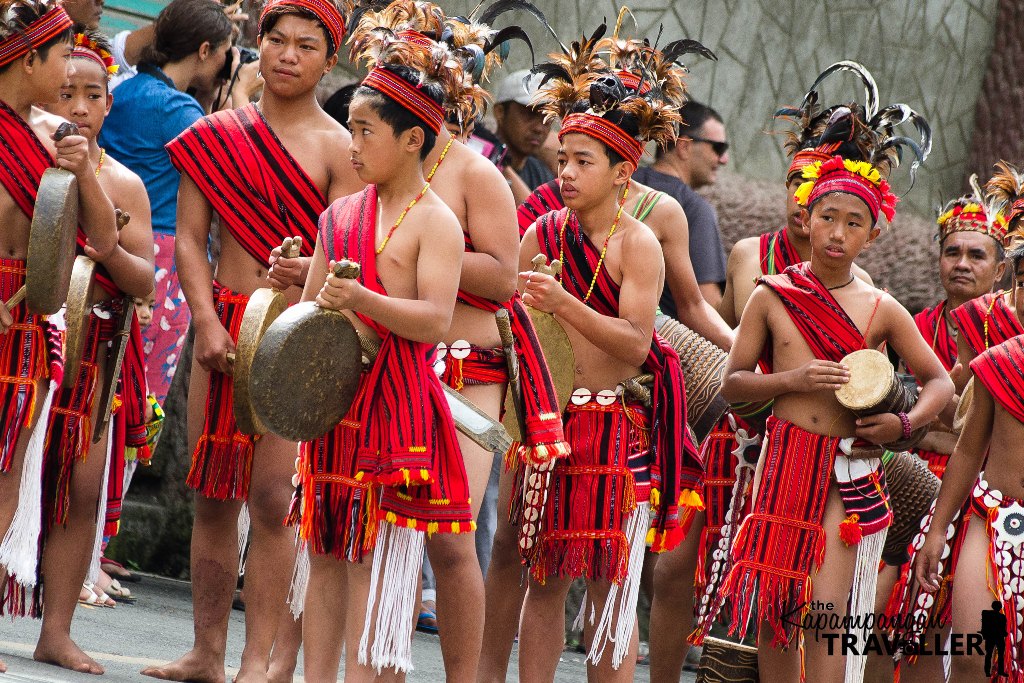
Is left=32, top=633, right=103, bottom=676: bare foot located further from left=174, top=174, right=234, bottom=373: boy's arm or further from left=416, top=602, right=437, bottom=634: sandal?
left=416, top=602, right=437, bottom=634: sandal

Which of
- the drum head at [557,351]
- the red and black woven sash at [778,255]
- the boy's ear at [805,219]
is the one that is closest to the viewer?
the drum head at [557,351]

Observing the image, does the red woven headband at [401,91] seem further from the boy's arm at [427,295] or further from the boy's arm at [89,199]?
the boy's arm at [89,199]

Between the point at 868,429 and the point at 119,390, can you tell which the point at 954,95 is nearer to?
the point at 868,429

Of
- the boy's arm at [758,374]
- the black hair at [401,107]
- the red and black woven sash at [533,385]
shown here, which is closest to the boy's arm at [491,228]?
the red and black woven sash at [533,385]

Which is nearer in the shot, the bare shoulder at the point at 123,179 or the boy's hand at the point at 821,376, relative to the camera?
the boy's hand at the point at 821,376

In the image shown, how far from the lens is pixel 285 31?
5.35m

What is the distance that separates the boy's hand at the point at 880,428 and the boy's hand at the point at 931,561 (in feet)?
1.28

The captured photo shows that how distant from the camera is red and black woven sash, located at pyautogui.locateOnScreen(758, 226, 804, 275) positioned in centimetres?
709

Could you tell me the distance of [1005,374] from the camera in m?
5.52

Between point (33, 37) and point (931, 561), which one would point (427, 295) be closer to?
point (33, 37)

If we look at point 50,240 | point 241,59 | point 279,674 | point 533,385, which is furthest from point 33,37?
point 241,59

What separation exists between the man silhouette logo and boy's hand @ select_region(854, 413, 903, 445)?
680 mm

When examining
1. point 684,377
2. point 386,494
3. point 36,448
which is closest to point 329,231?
point 386,494

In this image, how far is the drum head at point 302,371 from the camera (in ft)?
13.5
